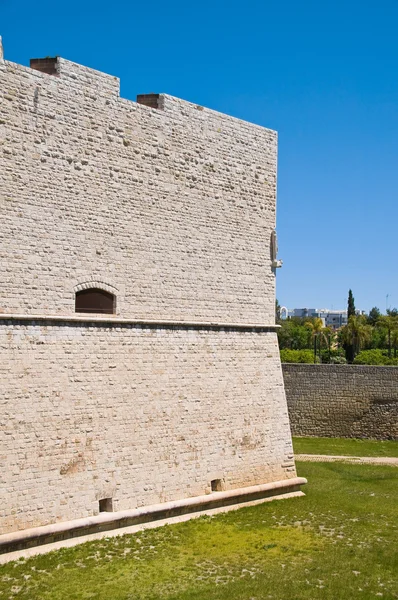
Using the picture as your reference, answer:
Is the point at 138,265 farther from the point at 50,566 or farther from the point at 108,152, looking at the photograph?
the point at 50,566

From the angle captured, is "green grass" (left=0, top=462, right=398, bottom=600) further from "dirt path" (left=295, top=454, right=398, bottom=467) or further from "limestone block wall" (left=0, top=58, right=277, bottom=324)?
"dirt path" (left=295, top=454, right=398, bottom=467)

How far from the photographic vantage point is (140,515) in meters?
12.2

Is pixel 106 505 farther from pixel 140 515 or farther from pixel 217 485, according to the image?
pixel 217 485

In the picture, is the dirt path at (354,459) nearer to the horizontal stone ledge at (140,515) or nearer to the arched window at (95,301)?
the horizontal stone ledge at (140,515)

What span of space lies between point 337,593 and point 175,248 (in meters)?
6.71

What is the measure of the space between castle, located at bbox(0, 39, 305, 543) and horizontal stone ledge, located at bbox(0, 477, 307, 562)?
0.08m

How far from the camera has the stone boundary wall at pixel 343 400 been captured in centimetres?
2528

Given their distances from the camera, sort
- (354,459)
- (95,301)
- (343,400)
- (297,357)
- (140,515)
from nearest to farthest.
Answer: (140,515) < (95,301) < (354,459) < (343,400) < (297,357)

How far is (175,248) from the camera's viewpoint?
13602mm

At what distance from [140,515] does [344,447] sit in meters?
12.7

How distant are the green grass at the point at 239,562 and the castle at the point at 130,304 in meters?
0.77

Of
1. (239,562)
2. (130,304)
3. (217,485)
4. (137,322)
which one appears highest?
(130,304)

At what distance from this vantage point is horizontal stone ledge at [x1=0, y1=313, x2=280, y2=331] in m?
11.1

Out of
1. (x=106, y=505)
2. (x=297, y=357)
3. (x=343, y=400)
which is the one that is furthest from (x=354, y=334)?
(x=106, y=505)
